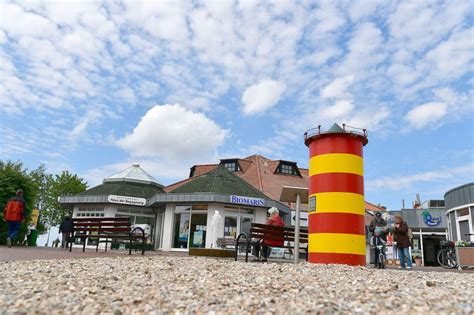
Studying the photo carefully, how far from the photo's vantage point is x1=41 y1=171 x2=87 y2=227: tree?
30953 millimetres

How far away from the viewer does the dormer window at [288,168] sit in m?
30.4

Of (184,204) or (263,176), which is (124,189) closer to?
(184,204)

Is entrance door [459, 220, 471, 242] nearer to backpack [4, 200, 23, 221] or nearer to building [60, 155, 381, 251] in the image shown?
building [60, 155, 381, 251]

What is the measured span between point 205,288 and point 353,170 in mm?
4514

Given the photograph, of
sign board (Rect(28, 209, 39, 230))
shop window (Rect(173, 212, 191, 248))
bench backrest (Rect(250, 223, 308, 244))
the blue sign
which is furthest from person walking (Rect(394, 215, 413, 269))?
the blue sign

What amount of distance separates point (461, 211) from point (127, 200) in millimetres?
16947

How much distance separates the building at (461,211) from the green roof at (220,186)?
31.2ft

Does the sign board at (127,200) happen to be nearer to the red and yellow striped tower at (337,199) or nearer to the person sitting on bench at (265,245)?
the person sitting on bench at (265,245)

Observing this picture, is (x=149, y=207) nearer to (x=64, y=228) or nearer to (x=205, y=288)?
(x=64, y=228)

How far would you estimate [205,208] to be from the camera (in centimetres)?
1891

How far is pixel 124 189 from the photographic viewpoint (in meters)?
23.0

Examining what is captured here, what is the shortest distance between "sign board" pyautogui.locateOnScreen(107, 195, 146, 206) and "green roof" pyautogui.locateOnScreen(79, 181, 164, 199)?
0.50 m

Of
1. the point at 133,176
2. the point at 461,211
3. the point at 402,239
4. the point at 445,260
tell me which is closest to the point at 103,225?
the point at 402,239

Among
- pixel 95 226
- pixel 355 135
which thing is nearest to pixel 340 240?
pixel 355 135
